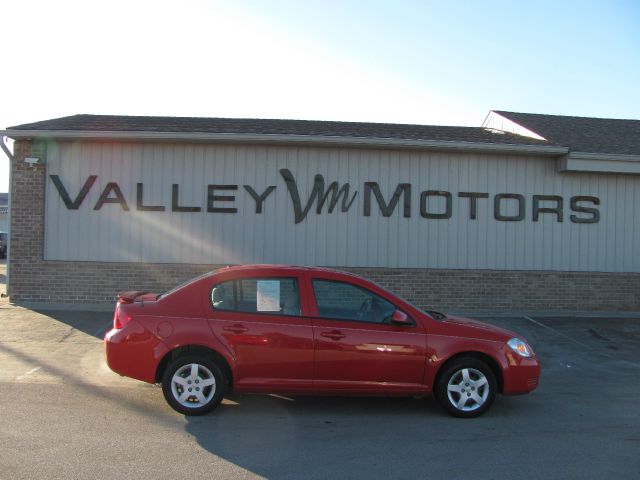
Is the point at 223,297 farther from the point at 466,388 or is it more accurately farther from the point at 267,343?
the point at 466,388

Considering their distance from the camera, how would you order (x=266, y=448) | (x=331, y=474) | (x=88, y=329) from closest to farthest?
(x=331, y=474) < (x=266, y=448) < (x=88, y=329)

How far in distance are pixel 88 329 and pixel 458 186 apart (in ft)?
26.0

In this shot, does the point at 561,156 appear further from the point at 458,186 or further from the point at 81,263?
the point at 81,263

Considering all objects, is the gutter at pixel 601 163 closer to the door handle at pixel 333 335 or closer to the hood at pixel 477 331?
the hood at pixel 477 331

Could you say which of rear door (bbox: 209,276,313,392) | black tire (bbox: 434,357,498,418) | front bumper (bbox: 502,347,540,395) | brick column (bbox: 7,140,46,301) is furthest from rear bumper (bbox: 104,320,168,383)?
brick column (bbox: 7,140,46,301)

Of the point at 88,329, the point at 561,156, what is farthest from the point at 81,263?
the point at 561,156

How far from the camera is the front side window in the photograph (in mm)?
6027

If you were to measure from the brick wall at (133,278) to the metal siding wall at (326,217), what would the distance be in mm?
191

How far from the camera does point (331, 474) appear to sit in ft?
14.8

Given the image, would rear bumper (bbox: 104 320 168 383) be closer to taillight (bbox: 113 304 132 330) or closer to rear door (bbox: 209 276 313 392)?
taillight (bbox: 113 304 132 330)

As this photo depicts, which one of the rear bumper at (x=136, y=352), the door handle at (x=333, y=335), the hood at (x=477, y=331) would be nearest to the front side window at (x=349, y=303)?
the door handle at (x=333, y=335)

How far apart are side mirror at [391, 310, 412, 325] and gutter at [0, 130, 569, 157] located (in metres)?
6.78

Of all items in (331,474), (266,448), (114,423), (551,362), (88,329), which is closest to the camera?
(331,474)

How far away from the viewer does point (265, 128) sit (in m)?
13.2
